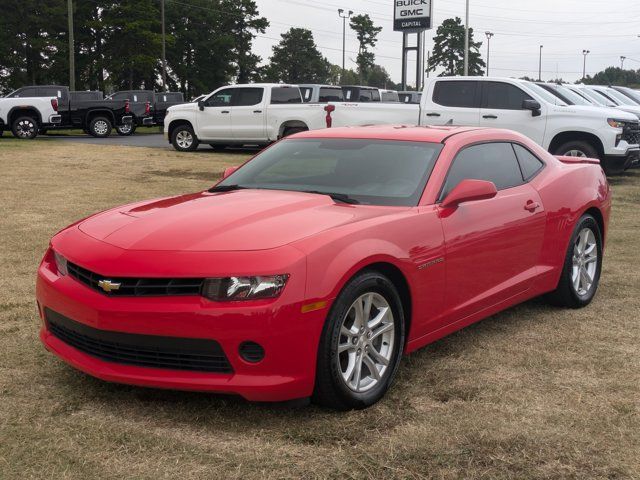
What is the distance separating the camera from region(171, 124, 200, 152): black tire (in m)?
21.1

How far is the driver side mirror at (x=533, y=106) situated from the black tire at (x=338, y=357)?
11025 millimetres

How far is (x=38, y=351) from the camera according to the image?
4539 millimetres

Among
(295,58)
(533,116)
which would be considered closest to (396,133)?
(533,116)

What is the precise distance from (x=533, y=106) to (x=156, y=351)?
11849 mm

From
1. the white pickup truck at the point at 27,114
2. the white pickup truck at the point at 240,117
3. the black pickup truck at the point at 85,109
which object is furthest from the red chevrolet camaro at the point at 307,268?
the black pickup truck at the point at 85,109

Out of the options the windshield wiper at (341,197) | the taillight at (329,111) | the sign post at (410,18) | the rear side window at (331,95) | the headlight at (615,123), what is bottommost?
the windshield wiper at (341,197)

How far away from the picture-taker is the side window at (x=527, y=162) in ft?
17.8

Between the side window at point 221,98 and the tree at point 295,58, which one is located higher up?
the tree at point 295,58

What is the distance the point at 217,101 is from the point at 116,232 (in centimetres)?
1719

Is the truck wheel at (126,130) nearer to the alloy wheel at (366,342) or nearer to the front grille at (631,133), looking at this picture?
the front grille at (631,133)

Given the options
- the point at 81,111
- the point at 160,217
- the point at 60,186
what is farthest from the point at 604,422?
the point at 81,111

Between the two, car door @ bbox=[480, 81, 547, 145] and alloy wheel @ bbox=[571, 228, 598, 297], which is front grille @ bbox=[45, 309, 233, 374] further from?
car door @ bbox=[480, 81, 547, 145]

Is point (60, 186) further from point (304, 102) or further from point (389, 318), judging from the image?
point (389, 318)

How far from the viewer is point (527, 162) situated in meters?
5.52
